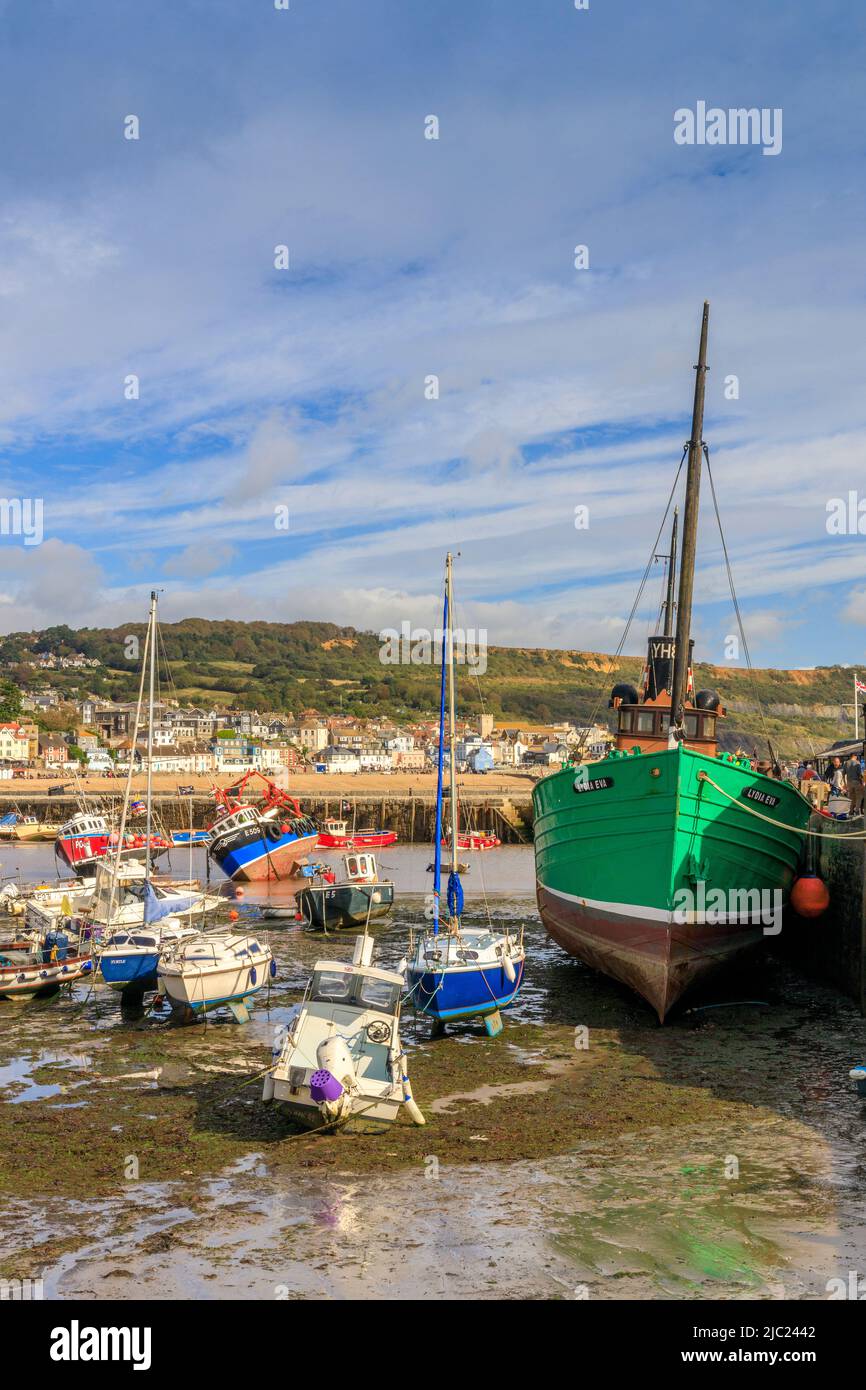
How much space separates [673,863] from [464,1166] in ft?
30.5

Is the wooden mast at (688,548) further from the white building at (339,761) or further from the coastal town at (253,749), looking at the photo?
the white building at (339,761)

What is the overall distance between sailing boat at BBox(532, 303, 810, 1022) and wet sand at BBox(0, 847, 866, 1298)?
1557 mm

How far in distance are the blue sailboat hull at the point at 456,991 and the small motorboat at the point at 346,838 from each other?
47.4m

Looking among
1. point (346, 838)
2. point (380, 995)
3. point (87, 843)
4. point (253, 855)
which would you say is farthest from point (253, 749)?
point (380, 995)

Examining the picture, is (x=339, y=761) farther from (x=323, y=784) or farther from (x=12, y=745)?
(x=12, y=745)

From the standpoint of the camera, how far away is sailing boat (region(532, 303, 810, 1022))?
22.7 meters

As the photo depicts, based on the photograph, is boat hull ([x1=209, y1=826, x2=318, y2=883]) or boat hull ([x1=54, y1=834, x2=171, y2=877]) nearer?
boat hull ([x1=209, y1=826, x2=318, y2=883])

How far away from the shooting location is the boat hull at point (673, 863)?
74.5 feet

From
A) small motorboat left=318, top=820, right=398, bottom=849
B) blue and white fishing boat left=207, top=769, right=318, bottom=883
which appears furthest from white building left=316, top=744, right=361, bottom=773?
blue and white fishing boat left=207, top=769, right=318, bottom=883

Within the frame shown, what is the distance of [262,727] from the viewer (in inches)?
7707

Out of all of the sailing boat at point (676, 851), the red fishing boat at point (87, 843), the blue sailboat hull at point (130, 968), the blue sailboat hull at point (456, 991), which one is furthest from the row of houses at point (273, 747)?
the blue sailboat hull at point (456, 991)

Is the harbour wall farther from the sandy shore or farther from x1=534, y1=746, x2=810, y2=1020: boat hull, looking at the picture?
x1=534, y1=746, x2=810, y2=1020: boat hull

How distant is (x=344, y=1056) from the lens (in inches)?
639
